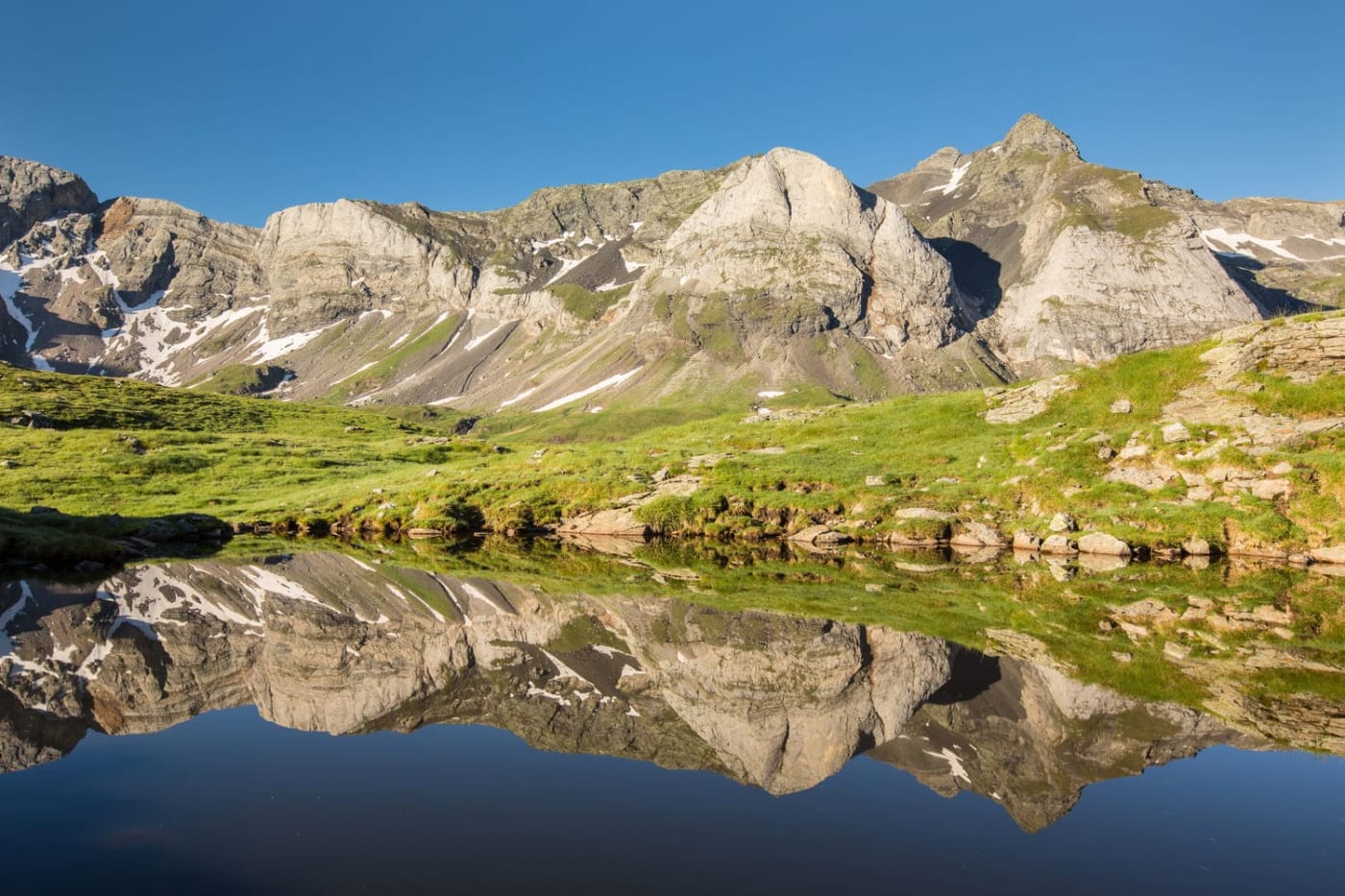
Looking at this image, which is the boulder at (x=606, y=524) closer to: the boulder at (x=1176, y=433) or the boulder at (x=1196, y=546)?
the boulder at (x=1196, y=546)

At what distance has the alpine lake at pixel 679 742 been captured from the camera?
9500 millimetres

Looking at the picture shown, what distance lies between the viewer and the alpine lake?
9.50 meters

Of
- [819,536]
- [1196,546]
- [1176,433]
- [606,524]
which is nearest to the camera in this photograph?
[1196,546]

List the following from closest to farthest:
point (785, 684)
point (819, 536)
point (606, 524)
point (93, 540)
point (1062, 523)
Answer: point (785, 684) → point (1062, 523) → point (93, 540) → point (819, 536) → point (606, 524)

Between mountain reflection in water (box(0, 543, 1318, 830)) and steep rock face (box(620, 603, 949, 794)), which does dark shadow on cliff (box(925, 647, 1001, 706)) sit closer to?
mountain reflection in water (box(0, 543, 1318, 830))

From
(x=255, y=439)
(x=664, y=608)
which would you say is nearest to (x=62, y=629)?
(x=664, y=608)

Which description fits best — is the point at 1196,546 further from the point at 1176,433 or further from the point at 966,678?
the point at 966,678

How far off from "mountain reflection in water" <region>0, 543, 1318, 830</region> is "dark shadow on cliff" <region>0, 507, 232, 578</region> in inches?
468

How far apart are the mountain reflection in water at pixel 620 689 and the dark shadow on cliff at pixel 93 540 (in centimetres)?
1189

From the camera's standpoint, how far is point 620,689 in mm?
16594

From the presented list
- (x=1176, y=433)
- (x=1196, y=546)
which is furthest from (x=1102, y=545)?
(x=1176, y=433)

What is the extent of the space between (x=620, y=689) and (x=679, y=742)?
303cm

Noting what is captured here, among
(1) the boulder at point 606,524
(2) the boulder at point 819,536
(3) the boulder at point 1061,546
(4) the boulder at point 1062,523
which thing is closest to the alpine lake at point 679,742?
(3) the boulder at point 1061,546

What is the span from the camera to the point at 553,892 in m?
8.79
